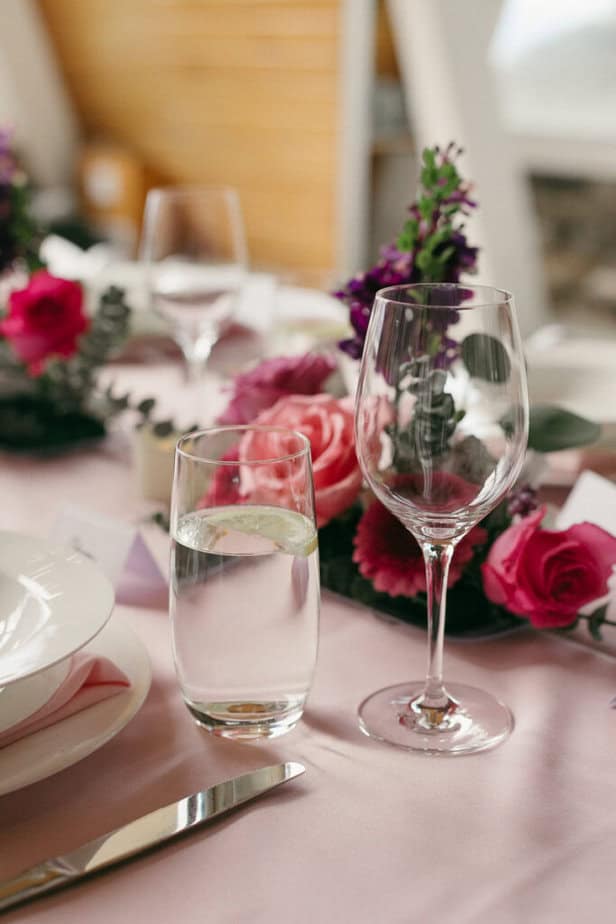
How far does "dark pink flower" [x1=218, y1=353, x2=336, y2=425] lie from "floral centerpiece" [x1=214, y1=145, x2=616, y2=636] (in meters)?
0.04

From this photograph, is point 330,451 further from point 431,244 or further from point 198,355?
point 198,355

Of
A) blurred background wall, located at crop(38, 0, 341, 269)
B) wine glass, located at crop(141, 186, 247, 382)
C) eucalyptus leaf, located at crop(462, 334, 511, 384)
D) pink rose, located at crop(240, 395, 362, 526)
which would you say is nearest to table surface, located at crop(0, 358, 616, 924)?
pink rose, located at crop(240, 395, 362, 526)

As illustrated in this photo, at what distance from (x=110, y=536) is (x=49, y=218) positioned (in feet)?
14.1

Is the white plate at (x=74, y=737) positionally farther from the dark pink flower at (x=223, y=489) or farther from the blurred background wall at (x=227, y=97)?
the blurred background wall at (x=227, y=97)

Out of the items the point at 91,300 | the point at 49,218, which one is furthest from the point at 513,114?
the point at 91,300

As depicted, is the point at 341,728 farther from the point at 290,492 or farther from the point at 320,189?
the point at 320,189

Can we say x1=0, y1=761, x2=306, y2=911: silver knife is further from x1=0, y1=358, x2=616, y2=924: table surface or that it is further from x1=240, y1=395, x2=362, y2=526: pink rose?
x1=240, y1=395, x2=362, y2=526: pink rose

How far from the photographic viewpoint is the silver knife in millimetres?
531

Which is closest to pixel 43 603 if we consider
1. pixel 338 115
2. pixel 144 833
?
pixel 144 833

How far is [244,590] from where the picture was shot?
0.64 m

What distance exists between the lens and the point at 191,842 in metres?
0.58

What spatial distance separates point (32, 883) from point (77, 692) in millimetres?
148

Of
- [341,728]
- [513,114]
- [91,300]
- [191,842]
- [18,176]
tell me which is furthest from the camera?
[513,114]

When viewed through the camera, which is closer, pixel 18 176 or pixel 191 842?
pixel 191 842
